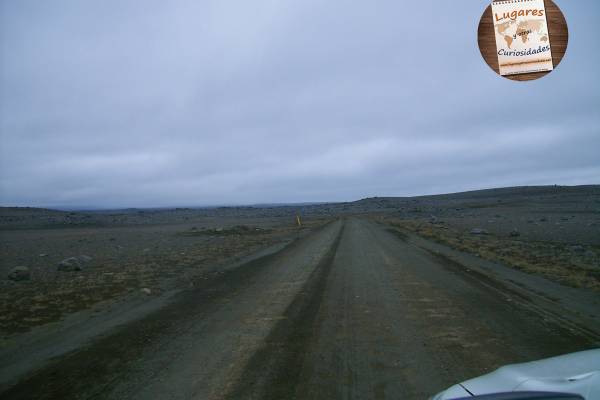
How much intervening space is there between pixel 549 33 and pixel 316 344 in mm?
5390

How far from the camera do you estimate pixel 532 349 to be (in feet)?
17.0

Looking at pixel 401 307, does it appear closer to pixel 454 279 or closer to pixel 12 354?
pixel 454 279

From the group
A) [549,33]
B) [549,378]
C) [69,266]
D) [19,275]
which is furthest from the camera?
[69,266]

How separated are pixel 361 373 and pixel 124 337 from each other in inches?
167

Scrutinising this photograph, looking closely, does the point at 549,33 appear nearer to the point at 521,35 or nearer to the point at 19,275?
A: the point at 521,35

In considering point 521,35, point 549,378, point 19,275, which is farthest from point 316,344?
point 19,275

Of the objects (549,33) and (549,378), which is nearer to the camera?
(549,378)

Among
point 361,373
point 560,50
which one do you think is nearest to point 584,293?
point 560,50

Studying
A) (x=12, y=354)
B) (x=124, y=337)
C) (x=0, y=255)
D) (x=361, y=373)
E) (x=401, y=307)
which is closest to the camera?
(x=361, y=373)

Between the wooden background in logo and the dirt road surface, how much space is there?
12.6 feet

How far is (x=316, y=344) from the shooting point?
5.74 m

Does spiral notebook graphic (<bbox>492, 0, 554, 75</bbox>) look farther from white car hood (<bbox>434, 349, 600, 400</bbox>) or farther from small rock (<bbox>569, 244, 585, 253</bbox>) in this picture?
small rock (<bbox>569, 244, 585, 253</bbox>)

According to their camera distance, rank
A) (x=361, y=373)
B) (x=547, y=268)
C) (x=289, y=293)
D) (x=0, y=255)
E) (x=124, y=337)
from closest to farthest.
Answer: (x=361, y=373)
(x=124, y=337)
(x=289, y=293)
(x=547, y=268)
(x=0, y=255)

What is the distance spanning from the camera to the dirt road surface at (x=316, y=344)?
14.6ft
